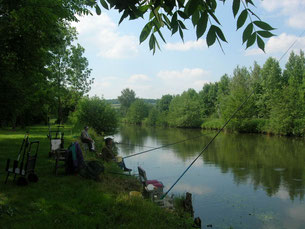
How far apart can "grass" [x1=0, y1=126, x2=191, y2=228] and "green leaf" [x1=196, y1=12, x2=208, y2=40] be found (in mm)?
3968

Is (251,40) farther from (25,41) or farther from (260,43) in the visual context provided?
(25,41)

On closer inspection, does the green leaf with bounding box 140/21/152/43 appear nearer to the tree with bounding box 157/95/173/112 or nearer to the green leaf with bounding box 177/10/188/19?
the green leaf with bounding box 177/10/188/19

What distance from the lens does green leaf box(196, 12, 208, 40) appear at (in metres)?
1.54

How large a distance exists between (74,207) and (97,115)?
23.0 metres

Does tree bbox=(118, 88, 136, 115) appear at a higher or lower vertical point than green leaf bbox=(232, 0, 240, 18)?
higher

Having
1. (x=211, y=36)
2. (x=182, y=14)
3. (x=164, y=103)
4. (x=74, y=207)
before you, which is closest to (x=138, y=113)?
(x=164, y=103)

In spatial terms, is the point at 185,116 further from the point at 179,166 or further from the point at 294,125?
the point at 179,166

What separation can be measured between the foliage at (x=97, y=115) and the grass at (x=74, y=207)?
68.4ft

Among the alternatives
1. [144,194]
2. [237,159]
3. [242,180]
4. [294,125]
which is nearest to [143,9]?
[144,194]

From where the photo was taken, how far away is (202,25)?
1540 millimetres

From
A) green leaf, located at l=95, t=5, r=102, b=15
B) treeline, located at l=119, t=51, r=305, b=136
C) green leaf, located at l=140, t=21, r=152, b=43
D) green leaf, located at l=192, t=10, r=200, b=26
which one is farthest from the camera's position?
treeline, located at l=119, t=51, r=305, b=136

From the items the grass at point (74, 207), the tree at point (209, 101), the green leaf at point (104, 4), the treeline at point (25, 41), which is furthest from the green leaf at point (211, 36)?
the tree at point (209, 101)

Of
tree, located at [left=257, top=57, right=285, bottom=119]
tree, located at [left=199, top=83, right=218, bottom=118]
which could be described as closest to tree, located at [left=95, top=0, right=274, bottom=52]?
tree, located at [left=257, top=57, right=285, bottom=119]

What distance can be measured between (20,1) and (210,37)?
718cm
